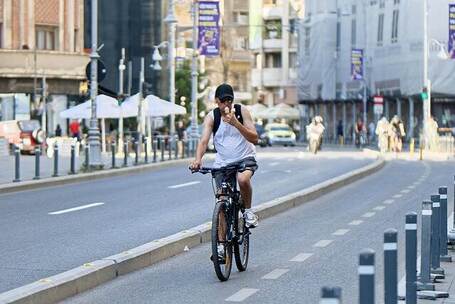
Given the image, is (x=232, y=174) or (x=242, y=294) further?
(x=232, y=174)

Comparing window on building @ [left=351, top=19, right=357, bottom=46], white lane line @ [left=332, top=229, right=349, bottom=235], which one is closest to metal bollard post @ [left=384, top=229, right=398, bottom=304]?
white lane line @ [left=332, top=229, right=349, bottom=235]

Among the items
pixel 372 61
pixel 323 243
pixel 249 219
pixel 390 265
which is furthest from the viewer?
pixel 372 61

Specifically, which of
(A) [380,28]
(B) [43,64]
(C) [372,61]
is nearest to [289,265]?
(B) [43,64]

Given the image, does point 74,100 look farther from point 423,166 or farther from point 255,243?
point 255,243

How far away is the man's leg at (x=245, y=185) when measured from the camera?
12.4 meters

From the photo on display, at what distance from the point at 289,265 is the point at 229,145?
1686 mm

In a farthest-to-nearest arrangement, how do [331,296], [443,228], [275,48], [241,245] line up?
[275,48] → [443,228] → [241,245] → [331,296]

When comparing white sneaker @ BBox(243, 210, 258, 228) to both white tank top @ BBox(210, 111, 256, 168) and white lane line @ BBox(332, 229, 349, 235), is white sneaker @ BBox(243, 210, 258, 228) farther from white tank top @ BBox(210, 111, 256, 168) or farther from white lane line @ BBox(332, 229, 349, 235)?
white lane line @ BBox(332, 229, 349, 235)

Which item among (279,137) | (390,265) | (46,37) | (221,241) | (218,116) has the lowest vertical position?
(279,137)

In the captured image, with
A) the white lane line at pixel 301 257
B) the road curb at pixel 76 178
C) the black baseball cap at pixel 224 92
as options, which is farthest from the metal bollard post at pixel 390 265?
the road curb at pixel 76 178

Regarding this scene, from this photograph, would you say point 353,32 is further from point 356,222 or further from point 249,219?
point 249,219

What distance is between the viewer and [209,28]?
53.3 m

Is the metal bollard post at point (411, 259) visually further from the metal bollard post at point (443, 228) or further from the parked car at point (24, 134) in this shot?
the parked car at point (24, 134)

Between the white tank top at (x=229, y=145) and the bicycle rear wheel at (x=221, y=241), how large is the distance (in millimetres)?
730
